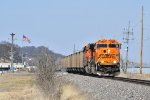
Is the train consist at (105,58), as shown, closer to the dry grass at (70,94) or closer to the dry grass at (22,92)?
the dry grass at (22,92)

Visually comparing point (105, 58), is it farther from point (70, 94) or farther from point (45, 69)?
point (70, 94)

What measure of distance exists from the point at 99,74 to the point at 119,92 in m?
21.7

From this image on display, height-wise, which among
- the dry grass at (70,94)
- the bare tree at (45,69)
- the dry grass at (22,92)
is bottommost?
the dry grass at (22,92)

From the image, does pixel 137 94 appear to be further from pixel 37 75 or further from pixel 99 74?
pixel 99 74

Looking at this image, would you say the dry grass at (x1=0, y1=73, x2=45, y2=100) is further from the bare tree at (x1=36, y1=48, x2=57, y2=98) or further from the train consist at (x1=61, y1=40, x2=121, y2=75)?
the train consist at (x1=61, y1=40, x2=121, y2=75)

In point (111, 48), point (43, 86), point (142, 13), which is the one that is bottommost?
point (43, 86)

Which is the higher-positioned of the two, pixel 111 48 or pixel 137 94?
pixel 111 48

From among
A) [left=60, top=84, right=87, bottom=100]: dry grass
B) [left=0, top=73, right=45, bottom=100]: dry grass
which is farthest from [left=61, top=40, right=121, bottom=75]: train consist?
[left=60, top=84, right=87, bottom=100]: dry grass

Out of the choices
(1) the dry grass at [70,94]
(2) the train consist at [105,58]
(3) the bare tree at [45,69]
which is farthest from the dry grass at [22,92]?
(2) the train consist at [105,58]

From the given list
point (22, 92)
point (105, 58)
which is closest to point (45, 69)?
point (22, 92)

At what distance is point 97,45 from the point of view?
149 ft

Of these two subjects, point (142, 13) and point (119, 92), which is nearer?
point (119, 92)

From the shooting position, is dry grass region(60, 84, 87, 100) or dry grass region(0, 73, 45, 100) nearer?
dry grass region(60, 84, 87, 100)

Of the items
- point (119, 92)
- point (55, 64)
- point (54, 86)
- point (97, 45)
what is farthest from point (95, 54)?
point (119, 92)
